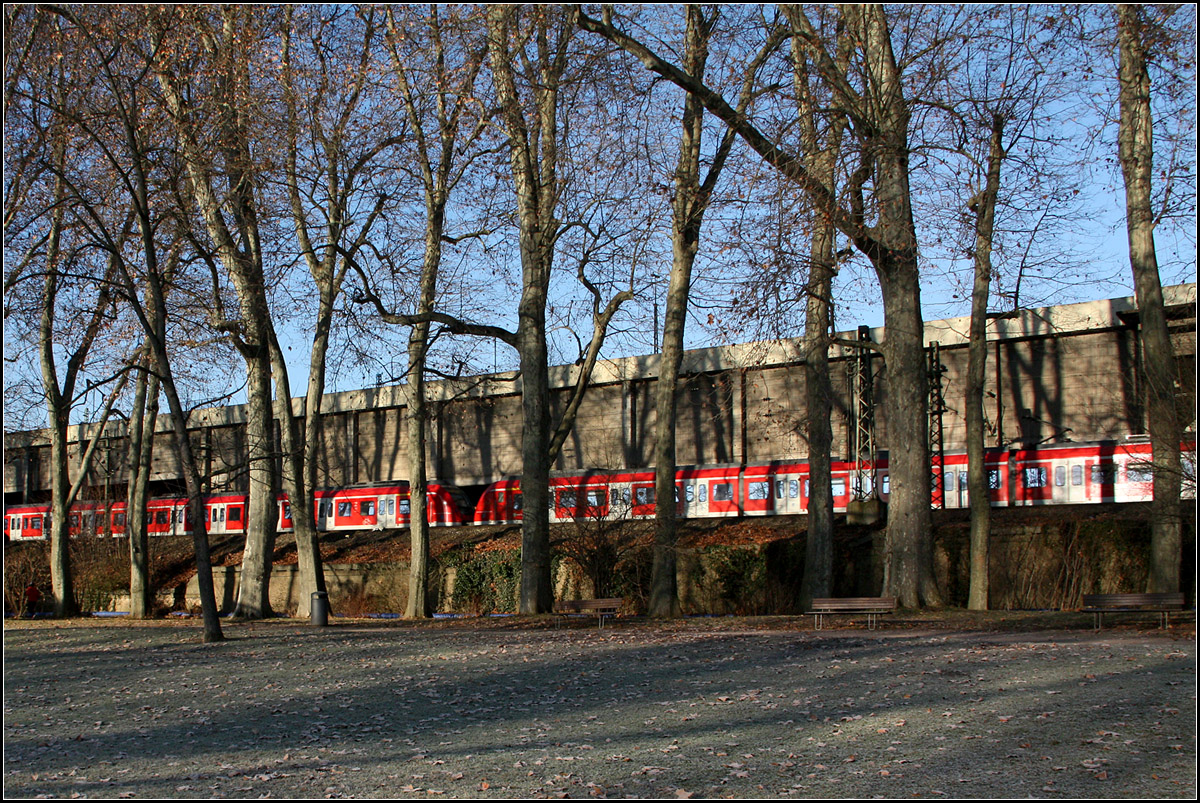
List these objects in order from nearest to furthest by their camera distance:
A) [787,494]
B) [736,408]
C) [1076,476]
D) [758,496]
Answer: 1. [1076,476]
2. [787,494]
3. [758,496]
4. [736,408]

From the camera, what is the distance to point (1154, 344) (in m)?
18.6

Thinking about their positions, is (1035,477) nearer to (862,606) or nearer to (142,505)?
(862,606)

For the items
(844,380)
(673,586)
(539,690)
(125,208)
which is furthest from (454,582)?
(539,690)

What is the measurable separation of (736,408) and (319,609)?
78.0ft

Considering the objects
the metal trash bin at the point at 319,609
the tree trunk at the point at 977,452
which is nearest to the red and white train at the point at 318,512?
the metal trash bin at the point at 319,609

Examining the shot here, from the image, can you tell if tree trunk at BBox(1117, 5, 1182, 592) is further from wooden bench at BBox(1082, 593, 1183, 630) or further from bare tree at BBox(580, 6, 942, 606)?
bare tree at BBox(580, 6, 942, 606)

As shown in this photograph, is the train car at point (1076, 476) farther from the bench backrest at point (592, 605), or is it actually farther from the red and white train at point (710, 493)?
the bench backrest at point (592, 605)

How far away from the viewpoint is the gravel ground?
733cm

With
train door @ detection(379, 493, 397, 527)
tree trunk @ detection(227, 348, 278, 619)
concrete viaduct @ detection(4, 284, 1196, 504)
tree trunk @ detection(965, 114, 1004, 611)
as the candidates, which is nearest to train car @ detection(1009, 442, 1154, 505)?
concrete viaduct @ detection(4, 284, 1196, 504)

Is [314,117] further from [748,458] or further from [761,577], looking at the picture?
[748,458]

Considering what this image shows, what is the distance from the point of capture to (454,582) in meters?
32.5

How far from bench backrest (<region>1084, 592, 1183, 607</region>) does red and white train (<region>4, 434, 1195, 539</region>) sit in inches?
157

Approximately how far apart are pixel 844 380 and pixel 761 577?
1470cm

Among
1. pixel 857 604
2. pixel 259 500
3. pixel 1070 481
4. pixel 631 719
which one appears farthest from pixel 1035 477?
pixel 631 719
